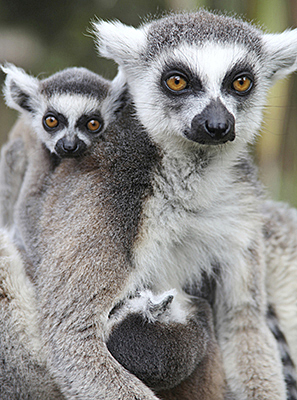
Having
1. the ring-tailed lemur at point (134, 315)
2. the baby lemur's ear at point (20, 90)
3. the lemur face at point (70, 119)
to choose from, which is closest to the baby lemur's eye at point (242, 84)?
the ring-tailed lemur at point (134, 315)

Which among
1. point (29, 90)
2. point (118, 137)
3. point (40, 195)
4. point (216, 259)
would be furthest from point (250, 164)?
point (29, 90)

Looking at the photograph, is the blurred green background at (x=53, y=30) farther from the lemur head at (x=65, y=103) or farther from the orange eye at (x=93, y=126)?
the orange eye at (x=93, y=126)

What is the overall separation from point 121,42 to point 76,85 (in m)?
0.62

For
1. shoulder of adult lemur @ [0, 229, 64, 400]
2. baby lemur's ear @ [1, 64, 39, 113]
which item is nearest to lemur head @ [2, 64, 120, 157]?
baby lemur's ear @ [1, 64, 39, 113]

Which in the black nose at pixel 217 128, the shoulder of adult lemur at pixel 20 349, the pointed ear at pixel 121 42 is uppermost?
the pointed ear at pixel 121 42

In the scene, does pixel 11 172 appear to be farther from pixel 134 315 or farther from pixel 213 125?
pixel 213 125

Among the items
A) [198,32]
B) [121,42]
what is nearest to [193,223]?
[198,32]

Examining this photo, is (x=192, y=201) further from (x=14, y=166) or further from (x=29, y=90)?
(x=14, y=166)

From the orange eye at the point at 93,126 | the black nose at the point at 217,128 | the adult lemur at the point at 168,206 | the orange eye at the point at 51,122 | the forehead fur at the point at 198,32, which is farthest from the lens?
the orange eye at the point at 51,122

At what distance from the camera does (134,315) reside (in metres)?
2.92

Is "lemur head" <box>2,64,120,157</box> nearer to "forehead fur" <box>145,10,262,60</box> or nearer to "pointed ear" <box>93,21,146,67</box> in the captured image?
"pointed ear" <box>93,21,146,67</box>

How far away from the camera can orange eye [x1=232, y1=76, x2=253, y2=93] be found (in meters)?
3.09

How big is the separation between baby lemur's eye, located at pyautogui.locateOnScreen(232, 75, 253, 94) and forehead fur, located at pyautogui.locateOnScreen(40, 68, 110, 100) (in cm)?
113

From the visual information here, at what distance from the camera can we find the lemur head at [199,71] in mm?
2928
